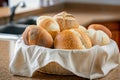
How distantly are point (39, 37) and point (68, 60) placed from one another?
0.40 feet

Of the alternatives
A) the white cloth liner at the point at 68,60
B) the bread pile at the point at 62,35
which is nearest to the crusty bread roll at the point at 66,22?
the bread pile at the point at 62,35

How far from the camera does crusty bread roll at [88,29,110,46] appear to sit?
35.2 inches

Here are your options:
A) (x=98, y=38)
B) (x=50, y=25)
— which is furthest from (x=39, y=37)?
(x=98, y=38)

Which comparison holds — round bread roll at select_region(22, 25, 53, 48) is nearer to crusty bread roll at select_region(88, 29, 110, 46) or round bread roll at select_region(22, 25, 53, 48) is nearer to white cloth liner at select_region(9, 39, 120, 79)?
white cloth liner at select_region(9, 39, 120, 79)

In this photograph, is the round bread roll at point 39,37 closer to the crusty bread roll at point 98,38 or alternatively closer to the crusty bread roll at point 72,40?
the crusty bread roll at point 72,40

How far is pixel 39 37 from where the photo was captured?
848mm

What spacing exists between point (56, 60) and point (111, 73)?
22 centimetres

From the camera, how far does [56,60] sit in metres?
0.81

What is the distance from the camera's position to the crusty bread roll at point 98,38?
2.94 ft

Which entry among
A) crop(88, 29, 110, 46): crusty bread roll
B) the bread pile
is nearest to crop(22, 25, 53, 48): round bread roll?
the bread pile

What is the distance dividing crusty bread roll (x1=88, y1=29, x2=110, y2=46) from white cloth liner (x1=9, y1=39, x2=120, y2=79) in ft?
0.09

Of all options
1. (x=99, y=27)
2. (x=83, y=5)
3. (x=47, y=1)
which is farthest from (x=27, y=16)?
(x=99, y=27)

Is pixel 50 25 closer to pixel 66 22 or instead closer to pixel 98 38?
pixel 66 22

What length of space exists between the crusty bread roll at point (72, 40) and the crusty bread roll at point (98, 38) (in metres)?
0.04
